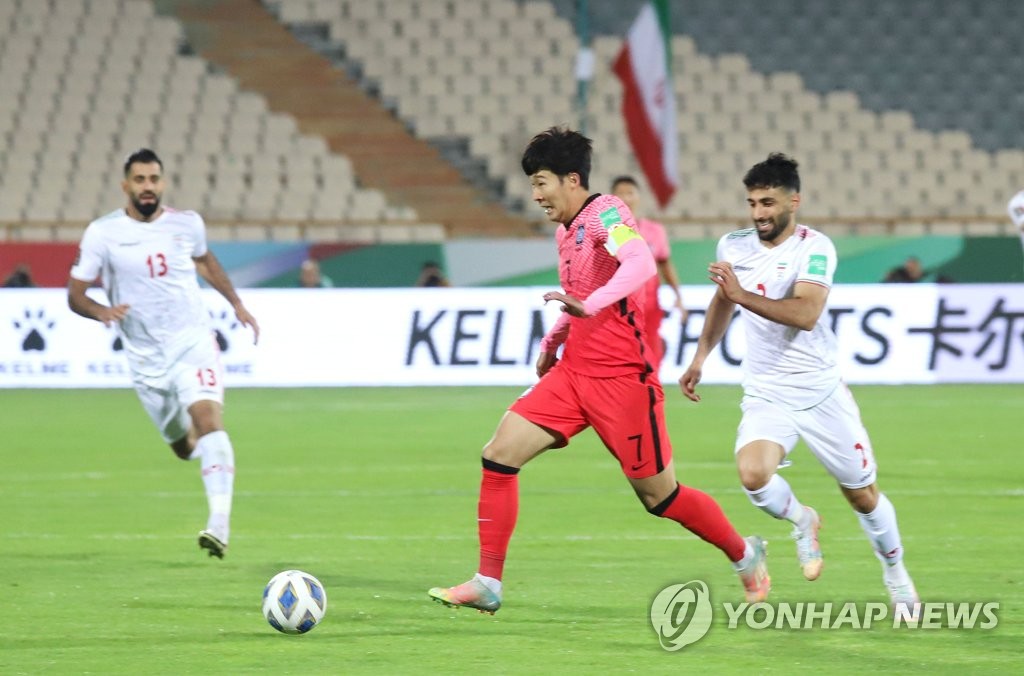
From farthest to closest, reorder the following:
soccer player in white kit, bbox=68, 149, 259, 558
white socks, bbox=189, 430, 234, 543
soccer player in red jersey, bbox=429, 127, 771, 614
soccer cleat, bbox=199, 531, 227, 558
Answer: soccer player in white kit, bbox=68, 149, 259, 558, white socks, bbox=189, 430, 234, 543, soccer cleat, bbox=199, 531, 227, 558, soccer player in red jersey, bbox=429, 127, 771, 614

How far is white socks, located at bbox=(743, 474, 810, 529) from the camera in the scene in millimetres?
7059

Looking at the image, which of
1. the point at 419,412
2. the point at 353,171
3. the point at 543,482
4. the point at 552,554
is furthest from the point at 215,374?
the point at 353,171

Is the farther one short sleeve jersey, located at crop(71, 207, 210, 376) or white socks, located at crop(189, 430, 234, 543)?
short sleeve jersey, located at crop(71, 207, 210, 376)

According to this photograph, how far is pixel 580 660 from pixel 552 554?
8.13 feet

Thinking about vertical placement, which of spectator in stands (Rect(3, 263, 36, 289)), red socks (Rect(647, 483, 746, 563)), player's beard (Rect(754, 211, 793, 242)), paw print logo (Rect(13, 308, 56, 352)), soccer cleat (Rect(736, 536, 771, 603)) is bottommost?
paw print logo (Rect(13, 308, 56, 352))

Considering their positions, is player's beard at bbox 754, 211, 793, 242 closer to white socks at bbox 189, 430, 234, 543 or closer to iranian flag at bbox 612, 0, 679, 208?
white socks at bbox 189, 430, 234, 543

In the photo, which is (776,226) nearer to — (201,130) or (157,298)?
(157,298)

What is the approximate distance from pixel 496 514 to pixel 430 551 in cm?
203

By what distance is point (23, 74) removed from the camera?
86.1 ft

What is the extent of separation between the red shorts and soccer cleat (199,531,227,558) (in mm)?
1932

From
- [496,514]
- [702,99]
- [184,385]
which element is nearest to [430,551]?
[184,385]

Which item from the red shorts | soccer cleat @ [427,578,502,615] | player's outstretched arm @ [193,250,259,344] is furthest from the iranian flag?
soccer cleat @ [427,578,502,615]

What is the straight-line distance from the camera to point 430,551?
8.80 meters

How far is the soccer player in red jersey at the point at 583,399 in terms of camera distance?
266 inches
